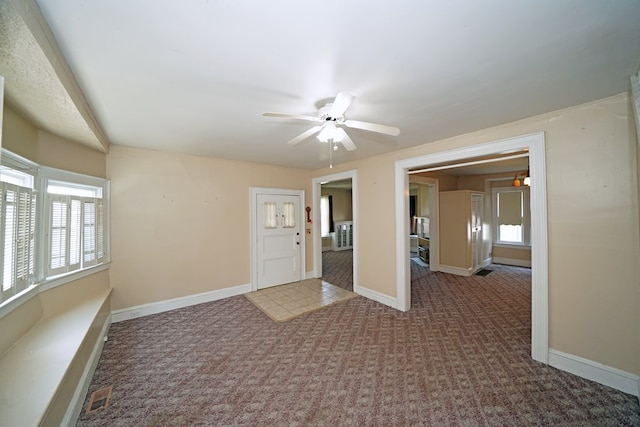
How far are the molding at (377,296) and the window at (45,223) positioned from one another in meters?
3.69

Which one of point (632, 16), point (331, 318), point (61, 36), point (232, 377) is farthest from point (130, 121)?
point (632, 16)

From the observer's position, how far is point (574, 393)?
5.96 feet

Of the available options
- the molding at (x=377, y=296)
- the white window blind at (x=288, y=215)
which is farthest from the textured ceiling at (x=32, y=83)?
the molding at (x=377, y=296)

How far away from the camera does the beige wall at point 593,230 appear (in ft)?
5.91

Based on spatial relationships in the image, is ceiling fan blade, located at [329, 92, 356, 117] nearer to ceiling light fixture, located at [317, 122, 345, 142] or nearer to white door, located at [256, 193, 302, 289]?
ceiling light fixture, located at [317, 122, 345, 142]

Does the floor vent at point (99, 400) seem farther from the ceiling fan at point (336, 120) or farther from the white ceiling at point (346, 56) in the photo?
the ceiling fan at point (336, 120)

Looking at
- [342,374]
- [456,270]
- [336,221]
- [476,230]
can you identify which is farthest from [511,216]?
[342,374]

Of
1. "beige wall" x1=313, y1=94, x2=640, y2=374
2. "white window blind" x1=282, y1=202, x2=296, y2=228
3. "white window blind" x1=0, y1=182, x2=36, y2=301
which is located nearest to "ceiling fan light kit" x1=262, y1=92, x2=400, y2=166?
"beige wall" x1=313, y1=94, x2=640, y2=374

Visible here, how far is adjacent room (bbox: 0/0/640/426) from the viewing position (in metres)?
1.18

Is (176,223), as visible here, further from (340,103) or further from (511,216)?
(511,216)

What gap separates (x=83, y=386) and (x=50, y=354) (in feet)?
1.40

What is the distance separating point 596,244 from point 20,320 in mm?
4808

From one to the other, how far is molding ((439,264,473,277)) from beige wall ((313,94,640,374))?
3.04 metres

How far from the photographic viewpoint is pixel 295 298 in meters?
3.80
